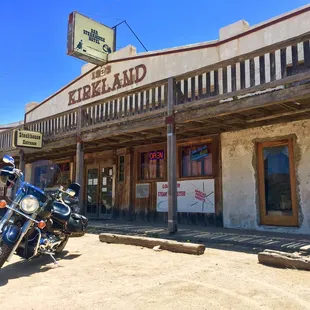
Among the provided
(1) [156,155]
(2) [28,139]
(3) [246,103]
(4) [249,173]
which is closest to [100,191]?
(1) [156,155]

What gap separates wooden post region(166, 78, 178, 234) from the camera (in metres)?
7.60

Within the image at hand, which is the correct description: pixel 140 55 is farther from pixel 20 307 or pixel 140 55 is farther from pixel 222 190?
pixel 20 307

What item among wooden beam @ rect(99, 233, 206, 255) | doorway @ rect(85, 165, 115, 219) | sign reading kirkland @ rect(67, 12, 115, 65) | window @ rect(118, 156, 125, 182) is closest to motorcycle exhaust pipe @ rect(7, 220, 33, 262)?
wooden beam @ rect(99, 233, 206, 255)

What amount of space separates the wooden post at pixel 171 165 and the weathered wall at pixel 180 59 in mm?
1810

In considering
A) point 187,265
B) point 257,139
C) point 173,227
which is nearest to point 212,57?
point 257,139

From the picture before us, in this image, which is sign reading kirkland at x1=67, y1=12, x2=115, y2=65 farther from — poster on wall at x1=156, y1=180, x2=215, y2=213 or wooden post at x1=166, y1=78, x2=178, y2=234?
poster on wall at x1=156, y1=180, x2=215, y2=213

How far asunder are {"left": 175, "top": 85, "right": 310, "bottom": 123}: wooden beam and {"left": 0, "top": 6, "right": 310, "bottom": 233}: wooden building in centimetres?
2

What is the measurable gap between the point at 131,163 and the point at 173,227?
4.88m

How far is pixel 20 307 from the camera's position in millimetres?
3365

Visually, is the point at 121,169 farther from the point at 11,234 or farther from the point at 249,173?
the point at 11,234

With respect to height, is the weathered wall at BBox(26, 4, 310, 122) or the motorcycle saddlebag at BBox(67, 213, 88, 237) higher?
the weathered wall at BBox(26, 4, 310, 122)

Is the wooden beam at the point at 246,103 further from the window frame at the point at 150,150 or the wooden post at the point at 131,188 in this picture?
the wooden post at the point at 131,188

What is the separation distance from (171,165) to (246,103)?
219cm

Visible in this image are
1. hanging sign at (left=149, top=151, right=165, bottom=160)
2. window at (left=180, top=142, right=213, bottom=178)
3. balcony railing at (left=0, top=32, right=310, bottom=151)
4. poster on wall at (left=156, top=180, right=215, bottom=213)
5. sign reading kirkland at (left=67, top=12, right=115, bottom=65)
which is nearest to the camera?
balcony railing at (left=0, top=32, right=310, bottom=151)
